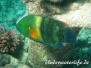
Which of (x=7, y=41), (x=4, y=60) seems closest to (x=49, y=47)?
(x=4, y=60)

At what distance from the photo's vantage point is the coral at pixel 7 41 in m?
5.87

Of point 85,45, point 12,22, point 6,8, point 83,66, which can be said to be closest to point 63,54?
point 83,66

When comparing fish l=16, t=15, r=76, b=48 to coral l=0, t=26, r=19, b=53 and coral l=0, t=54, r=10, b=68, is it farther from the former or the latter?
coral l=0, t=26, r=19, b=53

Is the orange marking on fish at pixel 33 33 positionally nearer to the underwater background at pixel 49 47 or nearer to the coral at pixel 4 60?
the underwater background at pixel 49 47

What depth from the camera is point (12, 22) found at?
8.91 meters

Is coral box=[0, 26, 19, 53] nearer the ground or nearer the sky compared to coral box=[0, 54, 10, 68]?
nearer the sky

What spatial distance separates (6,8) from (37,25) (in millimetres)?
8440

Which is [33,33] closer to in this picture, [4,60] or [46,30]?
[46,30]

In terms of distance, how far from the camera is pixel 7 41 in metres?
6.10

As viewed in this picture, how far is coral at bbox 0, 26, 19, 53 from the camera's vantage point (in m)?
5.87

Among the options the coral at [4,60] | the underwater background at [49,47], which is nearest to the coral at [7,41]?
the underwater background at [49,47]

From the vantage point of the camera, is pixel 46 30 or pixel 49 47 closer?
pixel 46 30

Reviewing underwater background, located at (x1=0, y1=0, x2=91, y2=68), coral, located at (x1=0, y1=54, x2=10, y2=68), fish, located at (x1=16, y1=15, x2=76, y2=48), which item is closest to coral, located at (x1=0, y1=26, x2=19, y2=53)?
underwater background, located at (x1=0, y1=0, x2=91, y2=68)

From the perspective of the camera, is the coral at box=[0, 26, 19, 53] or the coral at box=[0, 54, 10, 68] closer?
the coral at box=[0, 54, 10, 68]
